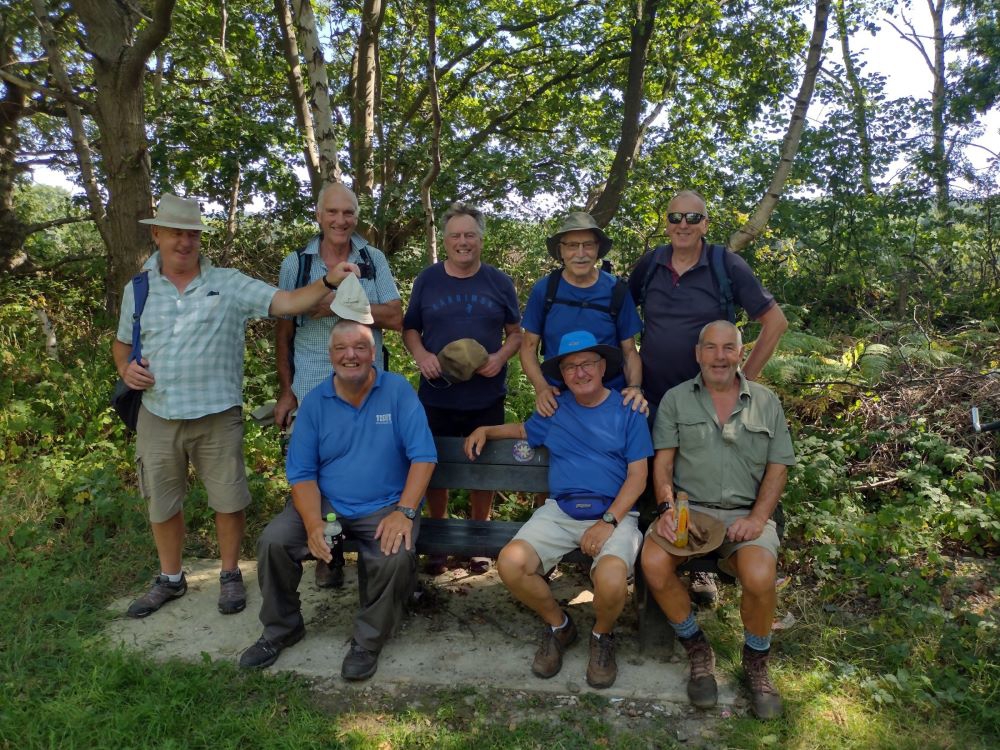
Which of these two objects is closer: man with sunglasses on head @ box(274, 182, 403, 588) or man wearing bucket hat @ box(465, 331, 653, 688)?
man wearing bucket hat @ box(465, 331, 653, 688)

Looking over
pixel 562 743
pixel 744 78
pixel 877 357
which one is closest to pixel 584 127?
pixel 744 78

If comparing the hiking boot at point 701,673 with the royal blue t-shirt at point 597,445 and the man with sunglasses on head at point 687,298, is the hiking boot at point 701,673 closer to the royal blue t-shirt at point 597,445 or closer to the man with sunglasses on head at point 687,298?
the royal blue t-shirt at point 597,445

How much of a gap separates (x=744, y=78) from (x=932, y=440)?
5.93m

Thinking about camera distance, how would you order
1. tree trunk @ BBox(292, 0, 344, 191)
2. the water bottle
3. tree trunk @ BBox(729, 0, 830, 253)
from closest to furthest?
1. the water bottle
2. tree trunk @ BBox(292, 0, 344, 191)
3. tree trunk @ BBox(729, 0, 830, 253)

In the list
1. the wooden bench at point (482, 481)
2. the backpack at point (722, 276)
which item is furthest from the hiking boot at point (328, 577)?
the backpack at point (722, 276)

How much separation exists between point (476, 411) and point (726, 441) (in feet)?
4.71

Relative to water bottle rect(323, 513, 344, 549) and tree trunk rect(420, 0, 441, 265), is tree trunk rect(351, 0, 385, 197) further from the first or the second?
water bottle rect(323, 513, 344, 549)

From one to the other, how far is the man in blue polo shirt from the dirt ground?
0.15 meters

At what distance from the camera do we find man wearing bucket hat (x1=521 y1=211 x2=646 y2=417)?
352 cm

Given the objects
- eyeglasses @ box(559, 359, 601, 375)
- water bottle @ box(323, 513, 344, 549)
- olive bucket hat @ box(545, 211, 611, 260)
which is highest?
olive bucket hat @ box(545, 211, 611, 260)

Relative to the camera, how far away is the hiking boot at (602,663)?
3141 mm

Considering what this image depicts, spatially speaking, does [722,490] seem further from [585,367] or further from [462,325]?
[462,325]

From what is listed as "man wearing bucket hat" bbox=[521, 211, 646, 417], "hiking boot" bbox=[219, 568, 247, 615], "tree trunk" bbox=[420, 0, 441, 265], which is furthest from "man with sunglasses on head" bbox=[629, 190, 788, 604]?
"tree trunk" bbox=[420, 0, 441, 265]

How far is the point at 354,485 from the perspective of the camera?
134 inches
